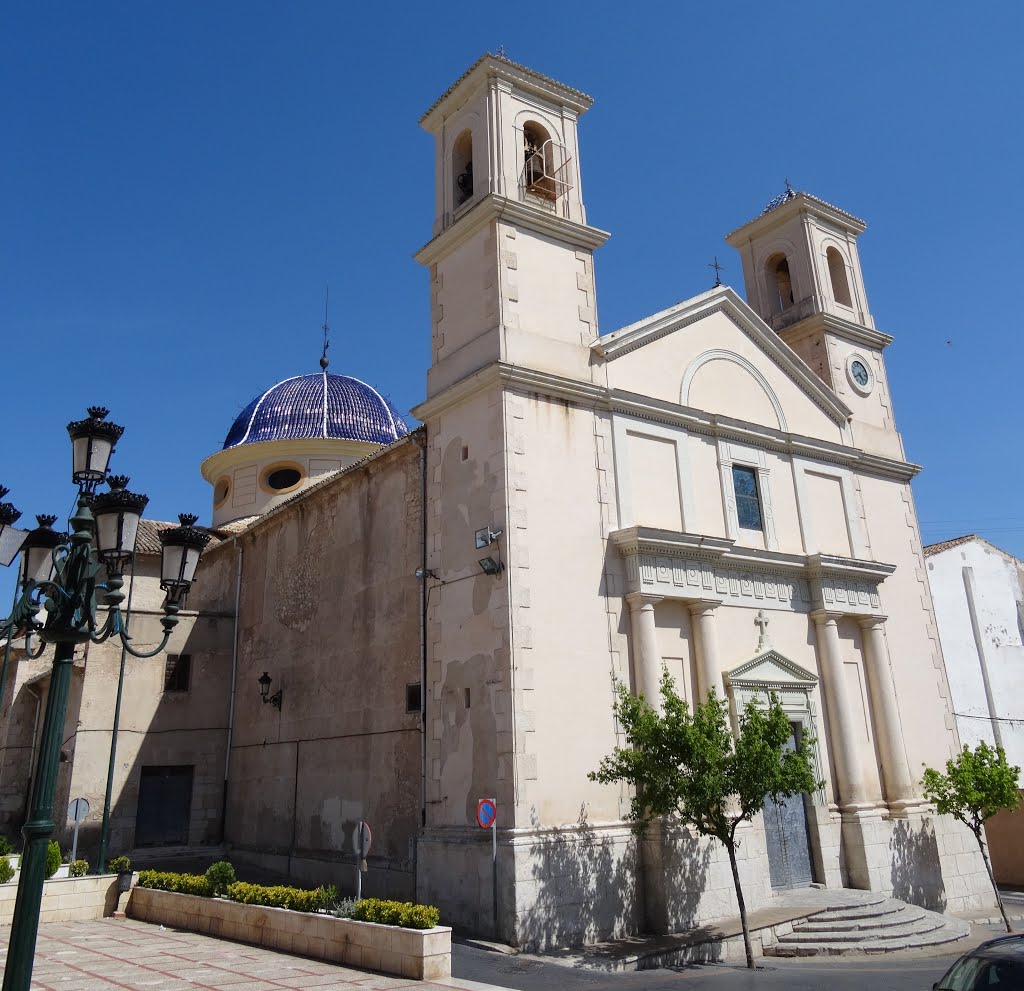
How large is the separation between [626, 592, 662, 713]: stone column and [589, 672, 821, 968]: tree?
1185 millimetres

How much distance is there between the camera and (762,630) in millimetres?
16219

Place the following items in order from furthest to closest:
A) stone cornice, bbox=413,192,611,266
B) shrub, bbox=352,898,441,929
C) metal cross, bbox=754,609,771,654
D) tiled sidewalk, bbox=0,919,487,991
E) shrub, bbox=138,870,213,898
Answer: metal cross, bbox=754,609,771,654
stone cornice, bbox=413,192,611,266
shrub, bbox=138,870,213,898
shrub, bbox=352,898,441,929
tiled sidewalk, bbox=0,919,487,991

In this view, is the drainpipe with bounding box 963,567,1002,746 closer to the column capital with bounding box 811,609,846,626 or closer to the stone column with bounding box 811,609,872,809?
the stone column with bounding box 811,609,872,809

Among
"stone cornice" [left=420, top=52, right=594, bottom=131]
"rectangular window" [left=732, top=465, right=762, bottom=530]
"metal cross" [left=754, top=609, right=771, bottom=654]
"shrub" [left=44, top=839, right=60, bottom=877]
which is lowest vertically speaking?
"shrub" [left=44, top=839, right=60, bottom=877]

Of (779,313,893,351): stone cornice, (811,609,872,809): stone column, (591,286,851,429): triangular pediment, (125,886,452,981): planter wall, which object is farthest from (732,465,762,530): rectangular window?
(125,886,452,981): planter wall

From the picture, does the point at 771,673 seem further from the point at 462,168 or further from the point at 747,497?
the point at 462,168

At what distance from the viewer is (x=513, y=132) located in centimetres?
1667

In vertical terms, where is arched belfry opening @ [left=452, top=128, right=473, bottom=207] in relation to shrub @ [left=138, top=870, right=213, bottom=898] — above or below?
above

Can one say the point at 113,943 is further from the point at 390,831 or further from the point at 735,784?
the point at 735,784

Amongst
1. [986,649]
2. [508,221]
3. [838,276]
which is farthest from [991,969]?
[986,649]

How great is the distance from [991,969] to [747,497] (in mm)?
11505

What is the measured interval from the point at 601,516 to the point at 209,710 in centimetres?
1134

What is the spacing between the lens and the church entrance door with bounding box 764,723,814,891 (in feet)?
50.4

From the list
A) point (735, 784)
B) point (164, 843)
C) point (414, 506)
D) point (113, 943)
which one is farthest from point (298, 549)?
point (735, 784)
